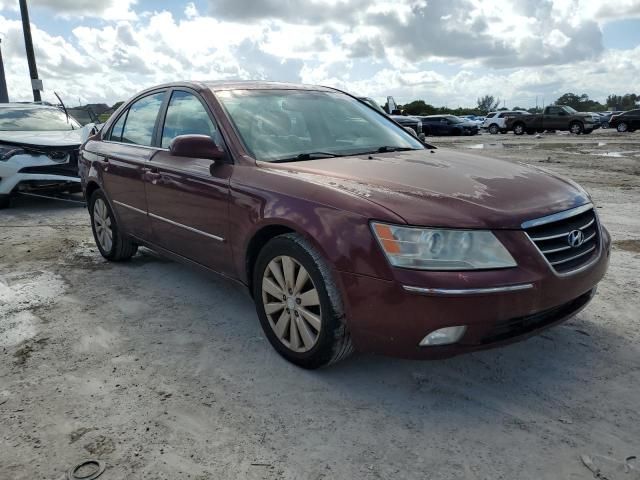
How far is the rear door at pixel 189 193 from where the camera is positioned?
11.4ft

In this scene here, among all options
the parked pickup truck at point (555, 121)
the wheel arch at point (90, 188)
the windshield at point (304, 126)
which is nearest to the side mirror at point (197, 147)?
the windshield at point (304, 126)

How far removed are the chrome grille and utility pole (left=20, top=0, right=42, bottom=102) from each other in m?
18.8

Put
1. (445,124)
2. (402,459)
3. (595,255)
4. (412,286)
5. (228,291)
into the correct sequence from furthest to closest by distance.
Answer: (445,124) → (228,291) → (595,255) → (412,286) → (402,459)

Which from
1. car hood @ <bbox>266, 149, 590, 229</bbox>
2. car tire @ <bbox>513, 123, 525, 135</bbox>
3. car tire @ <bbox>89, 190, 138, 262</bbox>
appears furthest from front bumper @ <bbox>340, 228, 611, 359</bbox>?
car tire @ <bbox>513, 123, 525, 135</bbox>

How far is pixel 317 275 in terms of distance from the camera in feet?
9.11

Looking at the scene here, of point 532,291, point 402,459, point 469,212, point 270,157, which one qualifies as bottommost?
point 402,459

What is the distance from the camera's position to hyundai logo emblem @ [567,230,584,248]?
2.78m

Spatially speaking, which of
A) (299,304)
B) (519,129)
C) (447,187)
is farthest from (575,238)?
(519,129)

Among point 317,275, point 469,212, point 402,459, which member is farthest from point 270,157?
point 402,459

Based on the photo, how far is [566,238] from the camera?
277 centimetres

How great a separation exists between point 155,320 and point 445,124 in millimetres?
31154

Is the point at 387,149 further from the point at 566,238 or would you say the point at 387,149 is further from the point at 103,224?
the point at 103,224

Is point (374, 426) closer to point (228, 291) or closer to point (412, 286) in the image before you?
point (412, 286)

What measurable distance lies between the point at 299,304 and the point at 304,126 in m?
1.36
